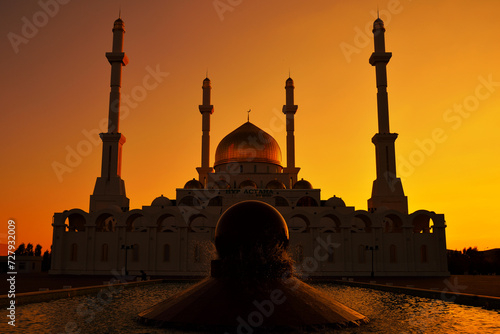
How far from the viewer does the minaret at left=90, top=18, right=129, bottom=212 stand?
148 ft

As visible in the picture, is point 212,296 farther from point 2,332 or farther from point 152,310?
point 2,332

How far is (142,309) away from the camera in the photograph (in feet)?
43.1

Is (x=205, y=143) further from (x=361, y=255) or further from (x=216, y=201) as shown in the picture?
(x=361, y=255)

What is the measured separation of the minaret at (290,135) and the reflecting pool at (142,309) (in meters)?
41.9

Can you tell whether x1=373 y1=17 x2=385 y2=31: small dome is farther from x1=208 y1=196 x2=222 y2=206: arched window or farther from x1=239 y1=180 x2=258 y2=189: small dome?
x1=208 y1=196 x2=222 y2=206: arched window

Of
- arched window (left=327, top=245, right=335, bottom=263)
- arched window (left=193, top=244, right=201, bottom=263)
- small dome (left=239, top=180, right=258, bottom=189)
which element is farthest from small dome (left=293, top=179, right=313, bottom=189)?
arched window (left=193, top=244, right=201, bottom=263)

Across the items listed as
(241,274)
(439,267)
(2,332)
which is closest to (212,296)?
(241,274)

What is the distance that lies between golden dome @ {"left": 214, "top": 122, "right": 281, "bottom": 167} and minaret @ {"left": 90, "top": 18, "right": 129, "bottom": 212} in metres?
13.6

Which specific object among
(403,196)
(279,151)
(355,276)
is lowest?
(355,276)

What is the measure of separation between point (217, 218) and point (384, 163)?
18.8 metres

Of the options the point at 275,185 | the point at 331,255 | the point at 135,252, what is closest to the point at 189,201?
the point at 275,185

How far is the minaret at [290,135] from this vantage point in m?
58.3

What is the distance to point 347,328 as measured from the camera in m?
9.85

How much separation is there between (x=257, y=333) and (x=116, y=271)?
3224 cm
